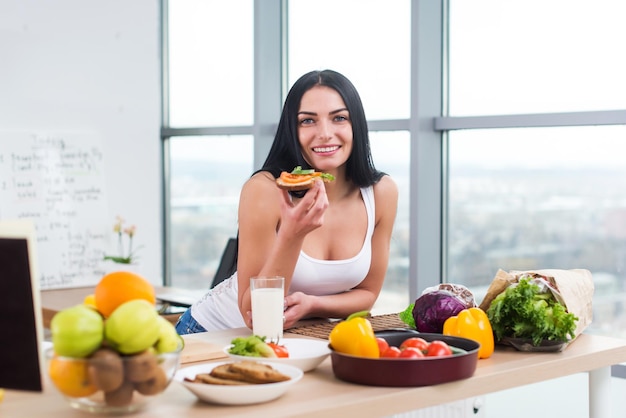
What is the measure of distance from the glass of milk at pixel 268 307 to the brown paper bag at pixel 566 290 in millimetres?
498

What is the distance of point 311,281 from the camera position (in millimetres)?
2465

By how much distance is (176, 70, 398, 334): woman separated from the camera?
7.86 feet

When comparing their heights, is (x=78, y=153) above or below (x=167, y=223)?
above

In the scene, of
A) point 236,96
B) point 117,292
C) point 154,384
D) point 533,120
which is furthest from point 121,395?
point 236,96

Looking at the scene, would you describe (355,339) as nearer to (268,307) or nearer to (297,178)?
(268,307)

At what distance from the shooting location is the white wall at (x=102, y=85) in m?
4.27

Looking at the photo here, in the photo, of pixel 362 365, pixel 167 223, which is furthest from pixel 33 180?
pixel 362 365

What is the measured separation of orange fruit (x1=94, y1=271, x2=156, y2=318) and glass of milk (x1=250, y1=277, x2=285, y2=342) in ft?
1.71

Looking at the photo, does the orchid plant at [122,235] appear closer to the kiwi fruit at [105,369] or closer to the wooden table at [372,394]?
the wooden table at [372,394]

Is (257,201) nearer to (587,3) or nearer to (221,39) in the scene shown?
(587,3)

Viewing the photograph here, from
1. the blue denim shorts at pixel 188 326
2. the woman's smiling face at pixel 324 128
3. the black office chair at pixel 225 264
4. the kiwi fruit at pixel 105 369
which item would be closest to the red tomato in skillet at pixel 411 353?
the kiwi fruit at pixel 105 369

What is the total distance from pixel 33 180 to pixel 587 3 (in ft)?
8.89

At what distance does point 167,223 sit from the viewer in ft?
17.4

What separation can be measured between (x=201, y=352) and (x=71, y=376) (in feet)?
1.88
